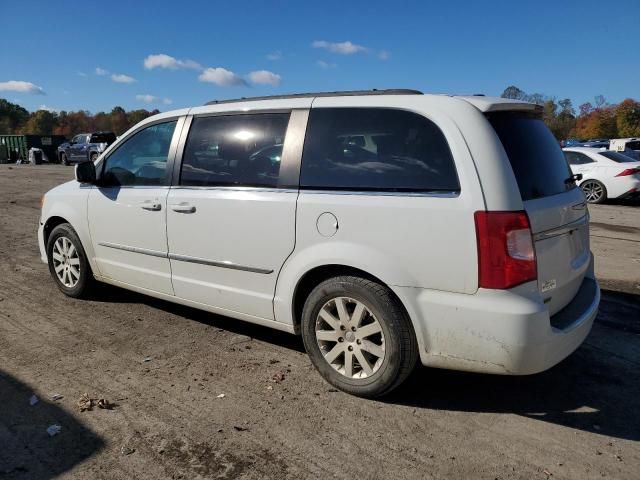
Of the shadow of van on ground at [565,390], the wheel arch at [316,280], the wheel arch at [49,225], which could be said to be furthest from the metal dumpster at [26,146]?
the wheel arch at [316,280]

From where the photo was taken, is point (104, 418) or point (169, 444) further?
point (104, 418)

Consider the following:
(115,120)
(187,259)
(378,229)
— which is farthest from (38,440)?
(115,120)

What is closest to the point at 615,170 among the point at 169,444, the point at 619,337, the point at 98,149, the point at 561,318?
the point at 619,337

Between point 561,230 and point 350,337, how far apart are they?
1428 millimetres

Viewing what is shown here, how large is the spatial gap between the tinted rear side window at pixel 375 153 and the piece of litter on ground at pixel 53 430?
2027mm

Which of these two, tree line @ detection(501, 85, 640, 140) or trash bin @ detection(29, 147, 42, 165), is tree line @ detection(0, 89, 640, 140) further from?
trash bin @ detection(29, 147, 42, 165)

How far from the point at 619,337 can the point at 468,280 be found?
234cm

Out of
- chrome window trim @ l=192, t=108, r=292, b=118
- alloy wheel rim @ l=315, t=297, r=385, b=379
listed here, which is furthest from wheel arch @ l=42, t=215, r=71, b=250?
alloy wheel rim @ l=315, t=297, r=385, b=379

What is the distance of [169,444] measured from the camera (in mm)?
2848

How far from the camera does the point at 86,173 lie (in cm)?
479

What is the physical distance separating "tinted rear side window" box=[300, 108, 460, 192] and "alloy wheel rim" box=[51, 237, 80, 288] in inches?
115

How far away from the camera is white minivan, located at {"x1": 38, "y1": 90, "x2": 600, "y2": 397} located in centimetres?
281

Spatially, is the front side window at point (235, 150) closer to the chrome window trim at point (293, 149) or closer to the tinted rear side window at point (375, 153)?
the chrome window trim at point (293, 149)

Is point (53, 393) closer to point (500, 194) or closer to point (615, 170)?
point (500, 194)
